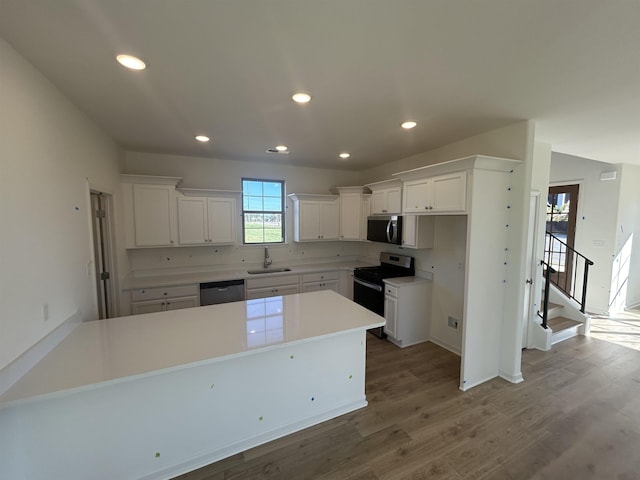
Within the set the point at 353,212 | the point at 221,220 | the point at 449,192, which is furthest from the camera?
the point at 353,212

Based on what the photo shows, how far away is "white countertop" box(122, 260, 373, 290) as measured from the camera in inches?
143

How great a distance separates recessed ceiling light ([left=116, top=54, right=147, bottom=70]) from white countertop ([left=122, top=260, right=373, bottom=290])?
2705mm

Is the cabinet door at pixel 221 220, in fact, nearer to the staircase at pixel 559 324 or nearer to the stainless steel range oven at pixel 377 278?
the stainless steel range oven at pixel 377 278

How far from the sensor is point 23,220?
1.57 m

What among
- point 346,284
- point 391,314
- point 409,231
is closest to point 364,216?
point 409,231

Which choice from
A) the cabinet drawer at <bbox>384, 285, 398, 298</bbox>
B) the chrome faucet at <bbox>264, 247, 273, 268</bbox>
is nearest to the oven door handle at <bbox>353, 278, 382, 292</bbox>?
the cabinet drawer at <bbox>384, 285, 398, 298</bbox>

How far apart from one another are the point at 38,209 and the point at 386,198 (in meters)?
3.76

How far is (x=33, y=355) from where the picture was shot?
160cm

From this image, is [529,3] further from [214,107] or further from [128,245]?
[128,245]

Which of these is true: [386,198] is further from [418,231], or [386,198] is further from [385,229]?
[418,231]

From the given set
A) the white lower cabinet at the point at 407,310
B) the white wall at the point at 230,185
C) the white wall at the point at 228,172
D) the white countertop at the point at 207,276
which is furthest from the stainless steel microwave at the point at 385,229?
the white wall at the point at 228,172

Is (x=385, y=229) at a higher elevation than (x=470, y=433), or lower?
higher

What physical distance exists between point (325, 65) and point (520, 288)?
2844mm

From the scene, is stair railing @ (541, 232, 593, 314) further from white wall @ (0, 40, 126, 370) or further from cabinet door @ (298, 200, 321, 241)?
white wall @ (0, 40, 126, 370)
